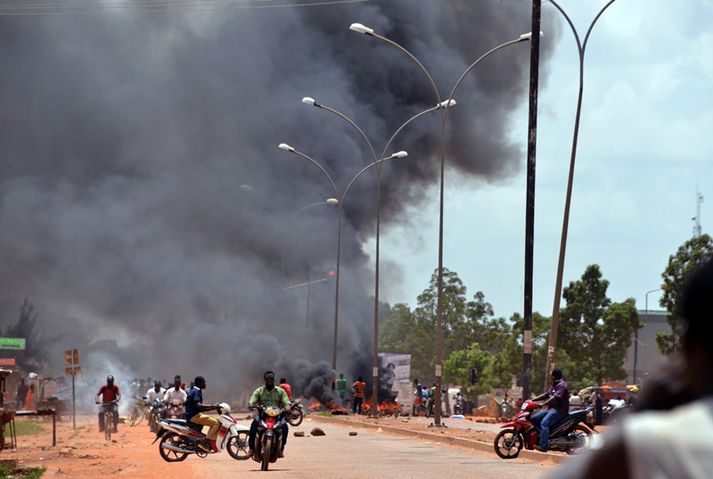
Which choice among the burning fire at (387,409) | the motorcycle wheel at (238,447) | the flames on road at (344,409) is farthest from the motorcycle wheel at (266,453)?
the burning fire at (387,409)

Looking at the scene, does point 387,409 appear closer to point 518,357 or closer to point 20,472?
point 518,357

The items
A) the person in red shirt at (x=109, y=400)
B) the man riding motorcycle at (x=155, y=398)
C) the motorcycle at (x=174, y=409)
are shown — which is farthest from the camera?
the man riding motorcycle at (x=155, y=398)

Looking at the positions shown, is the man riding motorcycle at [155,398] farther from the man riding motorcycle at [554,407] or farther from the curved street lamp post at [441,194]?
the man riding motorcycle at [554,407]

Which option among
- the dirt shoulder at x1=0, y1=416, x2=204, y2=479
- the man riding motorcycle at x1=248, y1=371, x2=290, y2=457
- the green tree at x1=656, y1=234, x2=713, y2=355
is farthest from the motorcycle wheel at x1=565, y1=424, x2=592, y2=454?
the green tree at x1=656, y1=234, x2=713, y2=355

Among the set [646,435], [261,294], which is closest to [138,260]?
[261,294]

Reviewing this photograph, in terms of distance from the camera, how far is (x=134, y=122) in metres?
69.1

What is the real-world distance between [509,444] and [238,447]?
4427mm

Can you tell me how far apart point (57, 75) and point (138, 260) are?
10457 millimetres

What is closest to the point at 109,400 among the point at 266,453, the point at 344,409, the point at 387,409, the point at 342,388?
the point at 266,453

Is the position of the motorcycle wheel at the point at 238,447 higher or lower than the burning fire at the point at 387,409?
higher

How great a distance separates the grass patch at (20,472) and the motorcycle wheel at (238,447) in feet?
12.9

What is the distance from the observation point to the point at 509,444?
21469 mm

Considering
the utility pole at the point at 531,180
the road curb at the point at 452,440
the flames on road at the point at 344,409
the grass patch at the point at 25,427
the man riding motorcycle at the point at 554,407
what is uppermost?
the utility pole at the point at 531,180

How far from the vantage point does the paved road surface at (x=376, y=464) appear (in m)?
17.7
